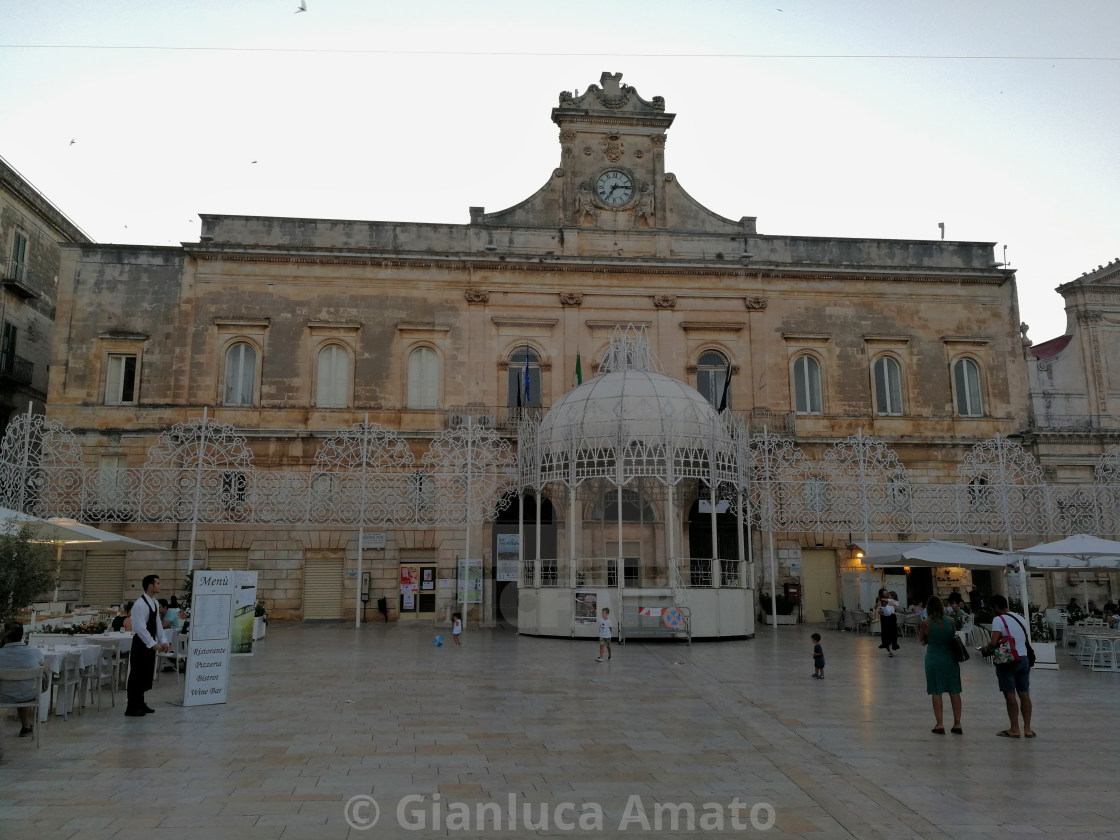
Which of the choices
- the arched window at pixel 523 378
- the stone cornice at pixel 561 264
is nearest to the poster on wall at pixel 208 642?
the arched window at pixel 523 378

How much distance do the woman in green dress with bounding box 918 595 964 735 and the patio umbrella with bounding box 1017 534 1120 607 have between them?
9.93 metres

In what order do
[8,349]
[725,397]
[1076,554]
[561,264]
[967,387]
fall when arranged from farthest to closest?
[967,387]
[8,349]
[561,264]
[725,397]
[1076,554]

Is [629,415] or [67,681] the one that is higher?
[629,415]

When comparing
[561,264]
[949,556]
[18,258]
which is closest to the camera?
[949,556]

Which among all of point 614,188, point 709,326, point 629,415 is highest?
point 614,188

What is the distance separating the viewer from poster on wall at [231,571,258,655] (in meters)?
16.9

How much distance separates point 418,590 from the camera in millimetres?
29203

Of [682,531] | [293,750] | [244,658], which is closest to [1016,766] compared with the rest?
[293,750]

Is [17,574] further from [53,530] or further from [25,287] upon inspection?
[25,287]

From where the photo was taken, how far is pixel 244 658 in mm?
17672

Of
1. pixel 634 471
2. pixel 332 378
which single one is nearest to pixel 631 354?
pixel 634 471

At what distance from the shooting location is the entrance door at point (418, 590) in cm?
2905

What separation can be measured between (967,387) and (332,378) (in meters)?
22.6

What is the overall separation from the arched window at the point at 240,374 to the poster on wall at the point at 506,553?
9.58 meters
